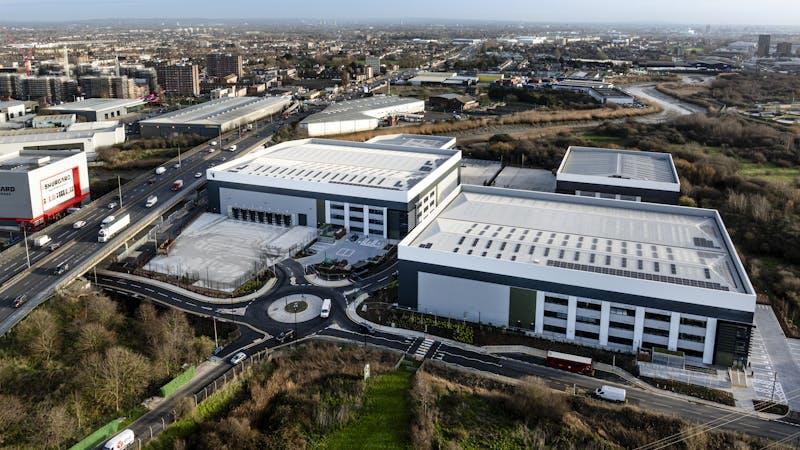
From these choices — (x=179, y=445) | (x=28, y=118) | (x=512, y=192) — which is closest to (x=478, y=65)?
(x=28, y=118)

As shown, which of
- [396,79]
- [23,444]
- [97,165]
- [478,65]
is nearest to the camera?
[23,444]

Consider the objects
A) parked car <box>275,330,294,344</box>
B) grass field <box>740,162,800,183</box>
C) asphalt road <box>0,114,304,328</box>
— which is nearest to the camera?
parked car <box>275,330,294,344</box>

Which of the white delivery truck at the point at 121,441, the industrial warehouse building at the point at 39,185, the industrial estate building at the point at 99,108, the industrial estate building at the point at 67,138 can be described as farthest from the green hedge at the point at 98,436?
the industrial estate building at the point at 99,108

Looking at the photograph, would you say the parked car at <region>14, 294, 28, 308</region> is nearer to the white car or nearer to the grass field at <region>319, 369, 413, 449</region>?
the white car

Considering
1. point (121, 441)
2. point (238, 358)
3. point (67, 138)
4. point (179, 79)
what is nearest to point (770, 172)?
point (238, 358)

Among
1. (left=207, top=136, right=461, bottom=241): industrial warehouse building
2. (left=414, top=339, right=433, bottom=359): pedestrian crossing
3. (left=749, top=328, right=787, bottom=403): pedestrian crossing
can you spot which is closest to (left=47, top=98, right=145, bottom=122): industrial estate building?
(left=207, top=136, right=461, bottom=241): industrial warehouse building

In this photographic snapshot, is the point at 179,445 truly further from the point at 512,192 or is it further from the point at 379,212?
the point at 512,192

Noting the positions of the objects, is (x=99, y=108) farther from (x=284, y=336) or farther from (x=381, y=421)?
(x=381, y=421)
